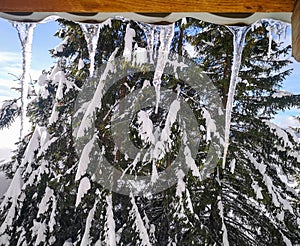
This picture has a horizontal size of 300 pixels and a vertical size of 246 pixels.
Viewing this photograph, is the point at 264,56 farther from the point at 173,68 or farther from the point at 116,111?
the point at 116,111

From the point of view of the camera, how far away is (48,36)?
593 centimetres

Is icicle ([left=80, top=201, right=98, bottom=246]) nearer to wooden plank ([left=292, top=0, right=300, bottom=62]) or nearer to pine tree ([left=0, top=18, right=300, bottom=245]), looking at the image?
pine tree ([left=0, top=18, right=300, bottom=245])

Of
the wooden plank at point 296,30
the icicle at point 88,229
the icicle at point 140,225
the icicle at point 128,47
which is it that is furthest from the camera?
the icicle at point 88,229

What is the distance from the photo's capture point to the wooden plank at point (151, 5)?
1034 mm

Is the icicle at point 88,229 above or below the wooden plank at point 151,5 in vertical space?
below

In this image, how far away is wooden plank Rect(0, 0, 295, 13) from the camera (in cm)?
103

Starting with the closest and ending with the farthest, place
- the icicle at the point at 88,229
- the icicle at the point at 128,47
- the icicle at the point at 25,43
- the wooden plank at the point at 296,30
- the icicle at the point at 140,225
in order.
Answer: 1. the wooden plank at the point at 296,30
2. the icicle at the point at 25,43
3. the icicle at the point at 128,47
4. the icicle at the point at 140,225
5. the icicle at the point at 88,229

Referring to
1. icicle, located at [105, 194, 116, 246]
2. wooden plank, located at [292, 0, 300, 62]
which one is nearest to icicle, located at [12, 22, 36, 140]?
wooden plank, located at [292, 0, 300, 62]

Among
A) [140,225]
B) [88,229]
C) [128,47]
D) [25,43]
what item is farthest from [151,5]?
[88,229]

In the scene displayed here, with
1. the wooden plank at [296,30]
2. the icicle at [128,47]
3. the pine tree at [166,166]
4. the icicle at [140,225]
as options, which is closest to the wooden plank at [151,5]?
the wooden plank at [296,30]

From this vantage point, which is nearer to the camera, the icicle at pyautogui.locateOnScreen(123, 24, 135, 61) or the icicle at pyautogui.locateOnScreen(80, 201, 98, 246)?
the icicle at pyautogui.locateOnScreen(123, 24, 135, 61)

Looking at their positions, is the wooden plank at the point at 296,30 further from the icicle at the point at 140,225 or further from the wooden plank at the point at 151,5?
the icicle at the point at 140,225

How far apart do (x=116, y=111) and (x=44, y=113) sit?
1.84 m

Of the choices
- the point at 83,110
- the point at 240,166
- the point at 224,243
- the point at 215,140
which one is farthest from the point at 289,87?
the point at 83,110
